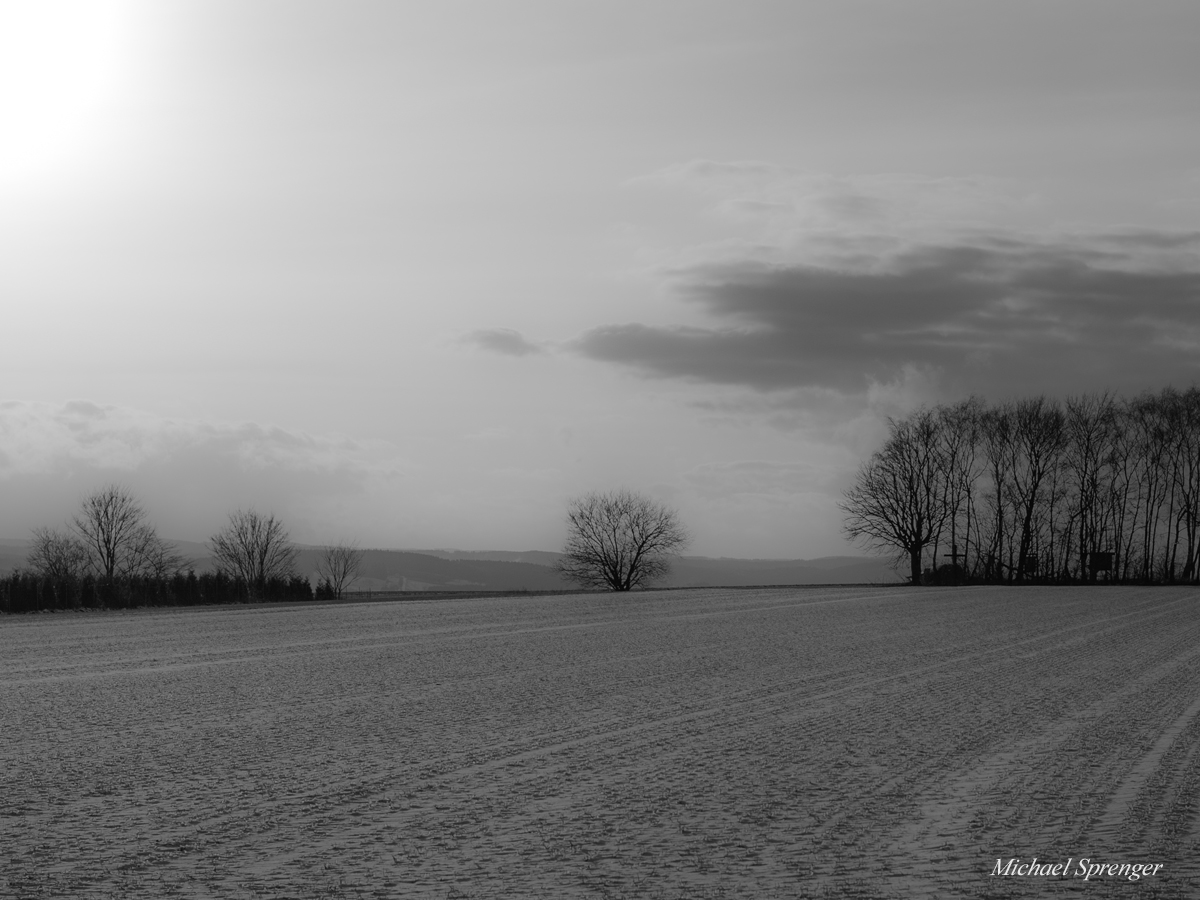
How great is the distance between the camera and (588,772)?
9.52 metres

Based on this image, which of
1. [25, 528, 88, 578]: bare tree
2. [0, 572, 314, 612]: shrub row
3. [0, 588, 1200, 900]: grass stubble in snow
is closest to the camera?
[0, 588, 1200, 900]: grass stubble in snow

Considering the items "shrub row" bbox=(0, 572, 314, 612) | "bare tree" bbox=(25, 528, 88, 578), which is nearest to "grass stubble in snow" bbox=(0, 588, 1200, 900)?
"shrub row" bbox=(0, 572, 314, 612)

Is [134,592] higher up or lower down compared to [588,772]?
lower down

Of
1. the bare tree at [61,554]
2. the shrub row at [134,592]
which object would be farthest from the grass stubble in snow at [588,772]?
the bare tree at [61,554]

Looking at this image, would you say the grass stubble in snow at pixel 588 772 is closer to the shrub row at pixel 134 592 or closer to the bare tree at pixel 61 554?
the shrub row at pixel 134 592

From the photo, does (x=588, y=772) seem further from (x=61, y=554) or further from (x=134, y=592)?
(x=61, y=554)

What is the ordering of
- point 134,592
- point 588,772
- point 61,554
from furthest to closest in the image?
point 61,554
point 134,592
point 588,772

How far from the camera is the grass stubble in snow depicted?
6723 millimetres

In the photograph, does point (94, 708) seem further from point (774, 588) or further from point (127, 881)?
point (774, 588)

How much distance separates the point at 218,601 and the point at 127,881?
A: 3800 cm

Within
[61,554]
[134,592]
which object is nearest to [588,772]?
[134,592]

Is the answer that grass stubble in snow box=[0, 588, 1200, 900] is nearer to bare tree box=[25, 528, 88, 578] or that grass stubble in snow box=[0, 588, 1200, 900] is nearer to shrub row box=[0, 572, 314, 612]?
shrub row box=[0, 572, 314, 612]

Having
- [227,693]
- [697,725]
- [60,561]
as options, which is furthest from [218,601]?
[60,561]

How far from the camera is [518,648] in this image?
21.6m
